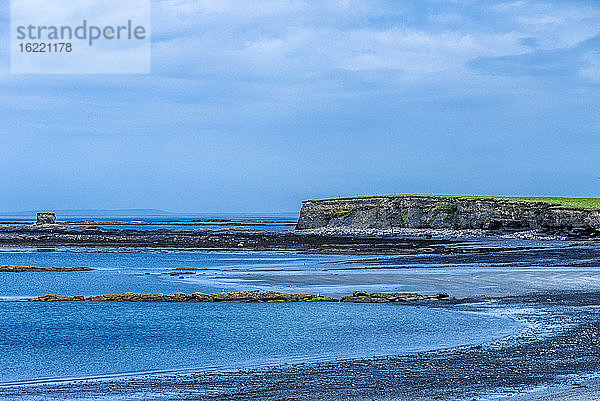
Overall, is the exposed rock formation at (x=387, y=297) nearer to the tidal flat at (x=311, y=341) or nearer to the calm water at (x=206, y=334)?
the tidal flat at (x=311, y=341)

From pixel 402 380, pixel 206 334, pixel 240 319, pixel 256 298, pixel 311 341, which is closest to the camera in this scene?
pixel 402 380

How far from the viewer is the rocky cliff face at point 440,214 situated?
93.3 m

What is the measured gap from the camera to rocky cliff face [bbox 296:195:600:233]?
93338mm

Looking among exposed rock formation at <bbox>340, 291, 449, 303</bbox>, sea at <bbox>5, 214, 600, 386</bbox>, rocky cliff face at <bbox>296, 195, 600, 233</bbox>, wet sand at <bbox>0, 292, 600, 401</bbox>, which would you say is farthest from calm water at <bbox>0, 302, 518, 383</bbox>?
rocky cliff face at <bbox>296, 195, 600, 233</bbox>

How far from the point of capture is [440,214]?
372 feet

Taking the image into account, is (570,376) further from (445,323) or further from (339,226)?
(339,226)

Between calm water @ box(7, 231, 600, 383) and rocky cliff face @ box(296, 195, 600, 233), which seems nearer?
calm water @ box(7, 231, 600, 383)

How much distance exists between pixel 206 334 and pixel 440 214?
94.0 metres

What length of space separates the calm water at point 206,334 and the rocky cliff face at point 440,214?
7034 centimetres

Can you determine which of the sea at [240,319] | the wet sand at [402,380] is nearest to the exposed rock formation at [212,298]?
the sea at [240,319]

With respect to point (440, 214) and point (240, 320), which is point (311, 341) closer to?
point (240, 320)

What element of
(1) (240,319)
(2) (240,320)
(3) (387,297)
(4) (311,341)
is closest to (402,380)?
(4) (311,341)

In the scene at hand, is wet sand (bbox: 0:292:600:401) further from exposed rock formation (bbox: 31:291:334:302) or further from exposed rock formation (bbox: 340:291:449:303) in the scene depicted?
exposed rock formation (bbox: 31:291:334:302)

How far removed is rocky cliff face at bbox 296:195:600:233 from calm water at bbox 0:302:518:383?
231ft
